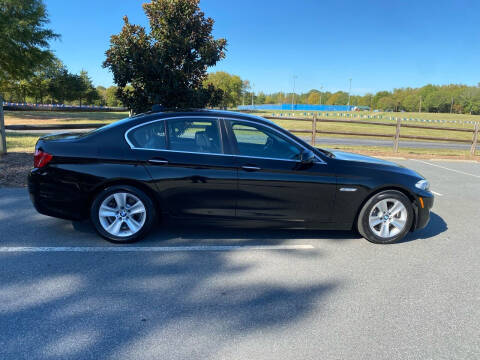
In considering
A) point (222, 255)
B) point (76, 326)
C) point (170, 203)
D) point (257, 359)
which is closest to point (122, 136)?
point (170, 203)

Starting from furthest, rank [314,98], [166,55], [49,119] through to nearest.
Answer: [314,98]
[49,119]
[166,55]

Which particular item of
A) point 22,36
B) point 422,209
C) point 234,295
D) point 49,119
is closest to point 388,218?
point 422,209

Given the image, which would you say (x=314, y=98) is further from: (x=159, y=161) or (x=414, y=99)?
(x=159, y=161)

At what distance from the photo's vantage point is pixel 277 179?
4.11 metres

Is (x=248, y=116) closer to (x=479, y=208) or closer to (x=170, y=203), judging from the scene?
(x=170, y=203)

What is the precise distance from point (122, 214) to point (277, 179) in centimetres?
184

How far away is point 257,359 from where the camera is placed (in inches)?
91.4

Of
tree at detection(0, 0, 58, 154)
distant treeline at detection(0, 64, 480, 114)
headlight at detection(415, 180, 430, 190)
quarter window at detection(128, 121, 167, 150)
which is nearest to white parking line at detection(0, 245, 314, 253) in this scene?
quarter window at detection(128, 121, 167, 150)

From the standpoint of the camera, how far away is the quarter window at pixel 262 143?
A: 13.9 ft

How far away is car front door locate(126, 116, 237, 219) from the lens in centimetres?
407

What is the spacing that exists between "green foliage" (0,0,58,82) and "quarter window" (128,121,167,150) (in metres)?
16.7

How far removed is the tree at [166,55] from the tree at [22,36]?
11368 millimetres

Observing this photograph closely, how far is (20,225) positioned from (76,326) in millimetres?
2732

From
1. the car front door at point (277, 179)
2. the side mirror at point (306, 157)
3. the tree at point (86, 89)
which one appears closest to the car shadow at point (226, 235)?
the car front door at point (277, 179)
